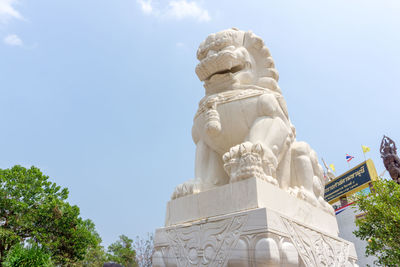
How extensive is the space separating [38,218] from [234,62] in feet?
44.6

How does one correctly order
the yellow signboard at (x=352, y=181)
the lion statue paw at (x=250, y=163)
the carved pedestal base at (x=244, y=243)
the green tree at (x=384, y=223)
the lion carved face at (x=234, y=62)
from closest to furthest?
the carved pedestal base at (x=244, y=243) → the lion statue paw at (x=250, y=163) → the lion carved face at (x=234, y=62) → the green tree at (x=384, y=223) → the yellow signboard at (x=352, y=181)

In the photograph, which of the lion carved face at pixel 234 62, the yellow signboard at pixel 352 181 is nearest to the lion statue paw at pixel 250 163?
the lion carved face at pixel 234 62

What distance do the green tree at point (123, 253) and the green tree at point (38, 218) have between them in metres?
8.70

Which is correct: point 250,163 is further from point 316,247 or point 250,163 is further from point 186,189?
point 316,247

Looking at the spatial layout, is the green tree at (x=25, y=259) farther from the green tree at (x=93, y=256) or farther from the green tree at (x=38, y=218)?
the green tree at (x=93, y=256)

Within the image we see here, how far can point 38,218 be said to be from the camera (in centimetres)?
1334

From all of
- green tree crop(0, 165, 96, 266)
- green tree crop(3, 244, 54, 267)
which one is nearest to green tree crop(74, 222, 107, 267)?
green tree crop(0, 165, 96, 266)

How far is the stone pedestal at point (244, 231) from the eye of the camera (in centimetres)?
220

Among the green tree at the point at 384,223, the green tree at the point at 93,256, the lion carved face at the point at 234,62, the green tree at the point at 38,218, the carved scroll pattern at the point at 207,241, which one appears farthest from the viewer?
the green tree at the point at 93,256

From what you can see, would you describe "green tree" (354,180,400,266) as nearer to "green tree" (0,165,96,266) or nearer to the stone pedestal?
the stone pedestal

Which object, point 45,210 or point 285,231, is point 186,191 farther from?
point 45,210

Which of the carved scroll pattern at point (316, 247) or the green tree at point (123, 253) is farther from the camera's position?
the green tree at point (123, 253)

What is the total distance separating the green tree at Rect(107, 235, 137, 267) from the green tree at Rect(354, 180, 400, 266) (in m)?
18.2

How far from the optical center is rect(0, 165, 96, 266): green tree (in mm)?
12969
